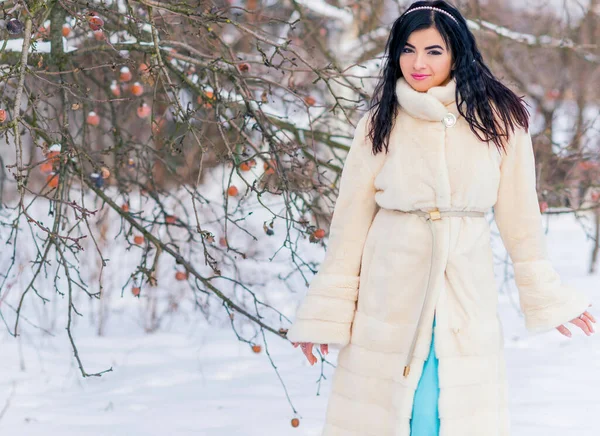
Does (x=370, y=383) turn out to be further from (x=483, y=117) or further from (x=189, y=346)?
(x=189, y=346)

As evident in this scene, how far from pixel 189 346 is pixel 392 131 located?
135 inches

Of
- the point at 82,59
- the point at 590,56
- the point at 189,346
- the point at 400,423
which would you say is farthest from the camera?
the point at 590,56

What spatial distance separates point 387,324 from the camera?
89.8 inches

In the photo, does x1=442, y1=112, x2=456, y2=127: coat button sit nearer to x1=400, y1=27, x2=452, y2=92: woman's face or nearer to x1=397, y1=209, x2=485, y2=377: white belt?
x1=400, y1=27, x2=452, y2=92: woman's face

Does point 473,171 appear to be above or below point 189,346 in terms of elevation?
above

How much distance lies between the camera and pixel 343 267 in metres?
2.37

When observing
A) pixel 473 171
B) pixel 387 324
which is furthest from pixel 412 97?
pixel 387 324

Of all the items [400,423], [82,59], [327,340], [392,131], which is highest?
[82,59]

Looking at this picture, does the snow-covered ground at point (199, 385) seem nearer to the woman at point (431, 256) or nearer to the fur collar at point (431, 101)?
the woman at point (431, 256)

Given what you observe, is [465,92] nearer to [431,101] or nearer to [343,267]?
[431,101]

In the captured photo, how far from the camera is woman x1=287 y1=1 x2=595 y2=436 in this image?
2199 millimetres

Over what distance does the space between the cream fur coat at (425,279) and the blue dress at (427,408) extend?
0.08ft

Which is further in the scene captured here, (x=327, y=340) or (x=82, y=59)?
(x=82, y=59)

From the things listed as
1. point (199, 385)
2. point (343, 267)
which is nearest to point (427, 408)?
point (343, 267)
